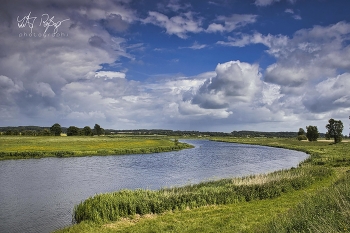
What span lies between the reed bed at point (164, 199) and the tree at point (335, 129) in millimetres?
97052

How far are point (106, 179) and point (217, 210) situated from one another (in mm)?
20134

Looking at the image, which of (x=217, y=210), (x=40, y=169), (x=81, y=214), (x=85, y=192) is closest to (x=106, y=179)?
(x=85, y=192)

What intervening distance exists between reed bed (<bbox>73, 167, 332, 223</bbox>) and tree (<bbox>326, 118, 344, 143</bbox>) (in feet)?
318

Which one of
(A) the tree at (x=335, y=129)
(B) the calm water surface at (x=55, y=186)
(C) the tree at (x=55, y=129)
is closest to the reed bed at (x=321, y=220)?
(B) the calm water surface at (x=55, y=186)

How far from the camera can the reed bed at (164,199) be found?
700 inches

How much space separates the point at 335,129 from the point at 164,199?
109m

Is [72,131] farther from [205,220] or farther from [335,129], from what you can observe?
[205,220]

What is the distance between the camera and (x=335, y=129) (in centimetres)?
10956

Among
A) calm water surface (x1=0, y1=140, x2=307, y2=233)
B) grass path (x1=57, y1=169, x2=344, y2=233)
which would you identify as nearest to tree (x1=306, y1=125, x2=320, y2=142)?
calm water surface (x1=0, y1=140, x2=307, y2=233)

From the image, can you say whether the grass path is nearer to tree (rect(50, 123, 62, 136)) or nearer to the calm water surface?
the calm water surface

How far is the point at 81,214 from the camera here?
1795cm

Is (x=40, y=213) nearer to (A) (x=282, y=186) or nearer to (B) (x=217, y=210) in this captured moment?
(B) (x=217, y=210)

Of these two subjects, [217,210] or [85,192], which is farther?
[85,192]

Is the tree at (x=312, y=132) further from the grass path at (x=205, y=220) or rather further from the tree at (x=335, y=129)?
the grass path at (x=205, y=220)
